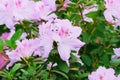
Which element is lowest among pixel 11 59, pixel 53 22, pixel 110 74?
pixel 110 74

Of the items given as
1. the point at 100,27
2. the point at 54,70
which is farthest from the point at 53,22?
the point at 100,27

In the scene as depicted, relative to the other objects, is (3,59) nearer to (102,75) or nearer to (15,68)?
(15,68)

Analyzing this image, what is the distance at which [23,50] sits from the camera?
1870 millimetres

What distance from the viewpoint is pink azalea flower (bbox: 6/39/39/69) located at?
1859 millimetres

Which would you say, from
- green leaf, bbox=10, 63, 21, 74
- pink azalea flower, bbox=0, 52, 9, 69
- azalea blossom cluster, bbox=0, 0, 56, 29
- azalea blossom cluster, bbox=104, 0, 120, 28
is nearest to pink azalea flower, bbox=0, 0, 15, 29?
azalea blossom cluster, bbox=0, 0, 56, 29

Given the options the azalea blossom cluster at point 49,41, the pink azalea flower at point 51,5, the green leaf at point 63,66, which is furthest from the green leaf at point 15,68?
the pink azalea flower at point 51,5

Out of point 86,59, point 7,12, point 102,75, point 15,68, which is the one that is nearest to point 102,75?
point 102,75

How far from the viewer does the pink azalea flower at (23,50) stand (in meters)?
1.86

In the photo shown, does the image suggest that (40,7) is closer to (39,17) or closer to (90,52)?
(39,17)

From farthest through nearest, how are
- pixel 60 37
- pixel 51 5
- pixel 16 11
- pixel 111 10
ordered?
pixel 51 5
pixel 111 10
pixel 16 11
pixel 60 37

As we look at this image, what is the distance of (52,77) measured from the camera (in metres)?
1.94

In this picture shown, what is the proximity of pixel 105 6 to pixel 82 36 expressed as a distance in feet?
0.68

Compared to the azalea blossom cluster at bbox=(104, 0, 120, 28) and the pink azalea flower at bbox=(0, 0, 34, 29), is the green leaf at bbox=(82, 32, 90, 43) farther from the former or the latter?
the pink azalea flower at bbox=(0, 0, 34, 29)

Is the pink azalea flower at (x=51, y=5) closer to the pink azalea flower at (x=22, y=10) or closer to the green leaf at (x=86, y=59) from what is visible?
the pink azalea flower at (x=22, y=10)
